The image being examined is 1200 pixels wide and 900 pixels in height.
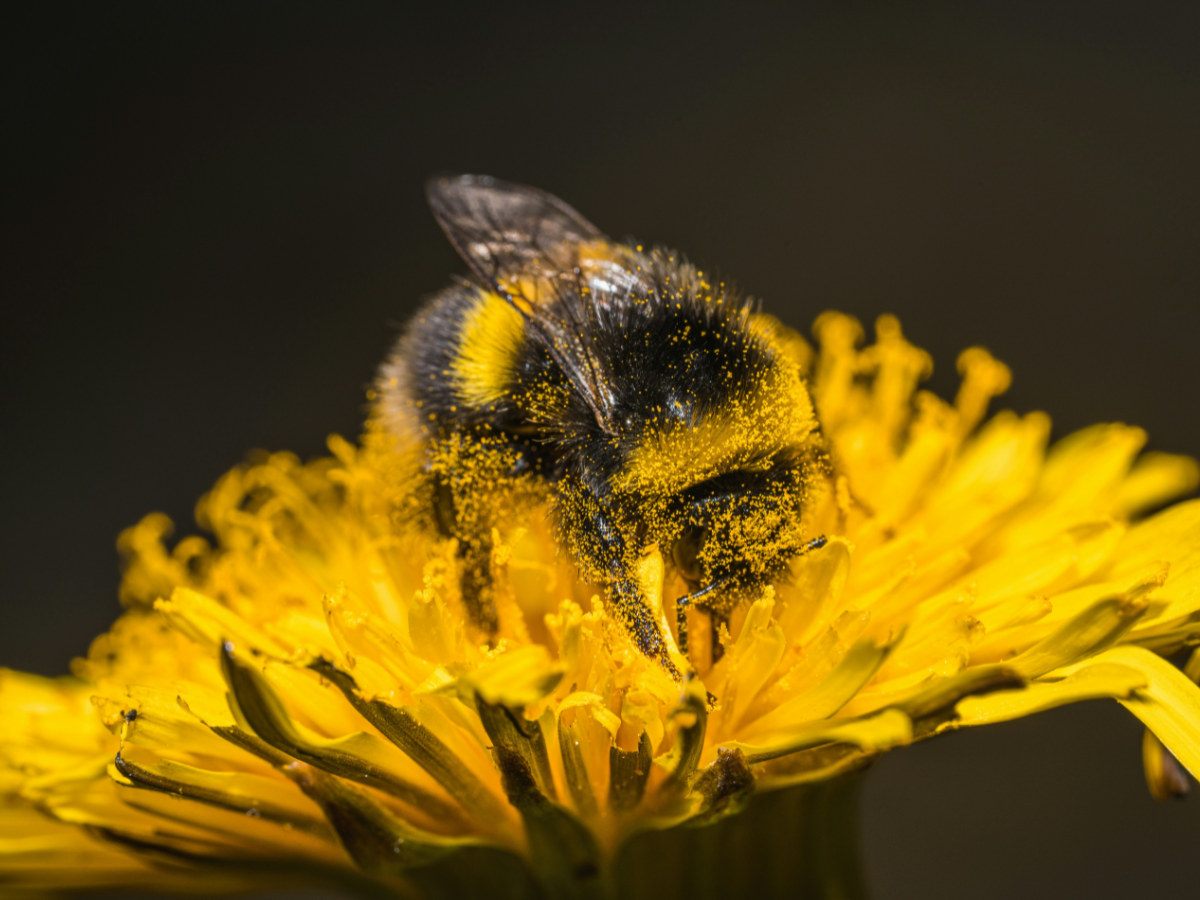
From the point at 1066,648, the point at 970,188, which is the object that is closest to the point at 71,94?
the point at 970,188

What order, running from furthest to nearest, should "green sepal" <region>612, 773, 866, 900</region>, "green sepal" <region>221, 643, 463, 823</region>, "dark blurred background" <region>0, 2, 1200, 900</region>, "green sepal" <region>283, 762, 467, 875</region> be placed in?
"dark blurred background" <region>0, 2, 1200, 900</region> → "green sepal" <region>612, 773, 866, 900</region> → "green sepal" <region>283, 762, 467, 875</region> → "green sepal" <region>221, 643, 463, 823</region>

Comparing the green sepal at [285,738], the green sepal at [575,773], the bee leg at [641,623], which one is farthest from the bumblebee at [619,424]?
the green sepal at [285,738]

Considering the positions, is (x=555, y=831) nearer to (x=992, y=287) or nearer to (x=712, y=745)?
(x=712, y=745)

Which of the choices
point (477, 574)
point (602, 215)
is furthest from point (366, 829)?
point (602, 215)

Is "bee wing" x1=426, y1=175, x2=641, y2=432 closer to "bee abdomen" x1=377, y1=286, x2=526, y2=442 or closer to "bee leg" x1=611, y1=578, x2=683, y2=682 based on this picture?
"bee abdomen" x1=377, y1=286, x2=526, y2=442

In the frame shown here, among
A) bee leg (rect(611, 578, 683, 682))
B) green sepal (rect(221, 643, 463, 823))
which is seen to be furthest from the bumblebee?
green sepal (rect(221, 643, 463, 823))
